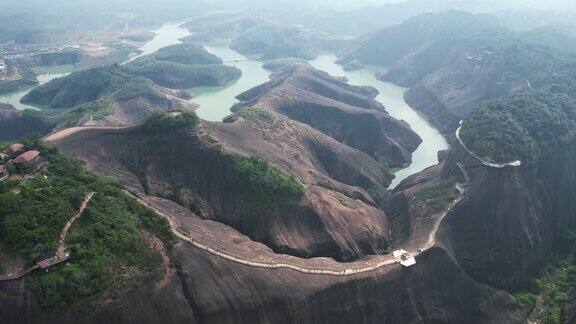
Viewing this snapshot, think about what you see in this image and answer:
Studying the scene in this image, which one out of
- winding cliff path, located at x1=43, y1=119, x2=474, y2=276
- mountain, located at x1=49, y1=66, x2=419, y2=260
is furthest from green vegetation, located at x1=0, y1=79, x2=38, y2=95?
winding cliff path, located at x1=43, y1=119, x2=474, y2=276

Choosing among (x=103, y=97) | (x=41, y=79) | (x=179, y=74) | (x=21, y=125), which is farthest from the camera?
(x=41, y=79)

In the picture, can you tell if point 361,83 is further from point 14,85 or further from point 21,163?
point 21,163

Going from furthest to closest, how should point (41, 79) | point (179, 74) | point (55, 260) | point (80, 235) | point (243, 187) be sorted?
point (41, 79) → point (179, 74) → point (243, 187) → point (80, 235) → point (55, 260)

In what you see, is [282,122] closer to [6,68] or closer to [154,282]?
[154,282]

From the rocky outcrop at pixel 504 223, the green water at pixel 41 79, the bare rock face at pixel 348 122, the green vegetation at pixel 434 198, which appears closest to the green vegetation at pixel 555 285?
the rocky outcrop at pixel 504 223

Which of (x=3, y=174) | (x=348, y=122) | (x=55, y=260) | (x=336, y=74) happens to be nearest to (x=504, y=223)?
(x=348, y=122)

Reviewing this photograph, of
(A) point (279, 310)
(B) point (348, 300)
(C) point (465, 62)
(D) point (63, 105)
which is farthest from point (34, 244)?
(C) point (465, 62)
